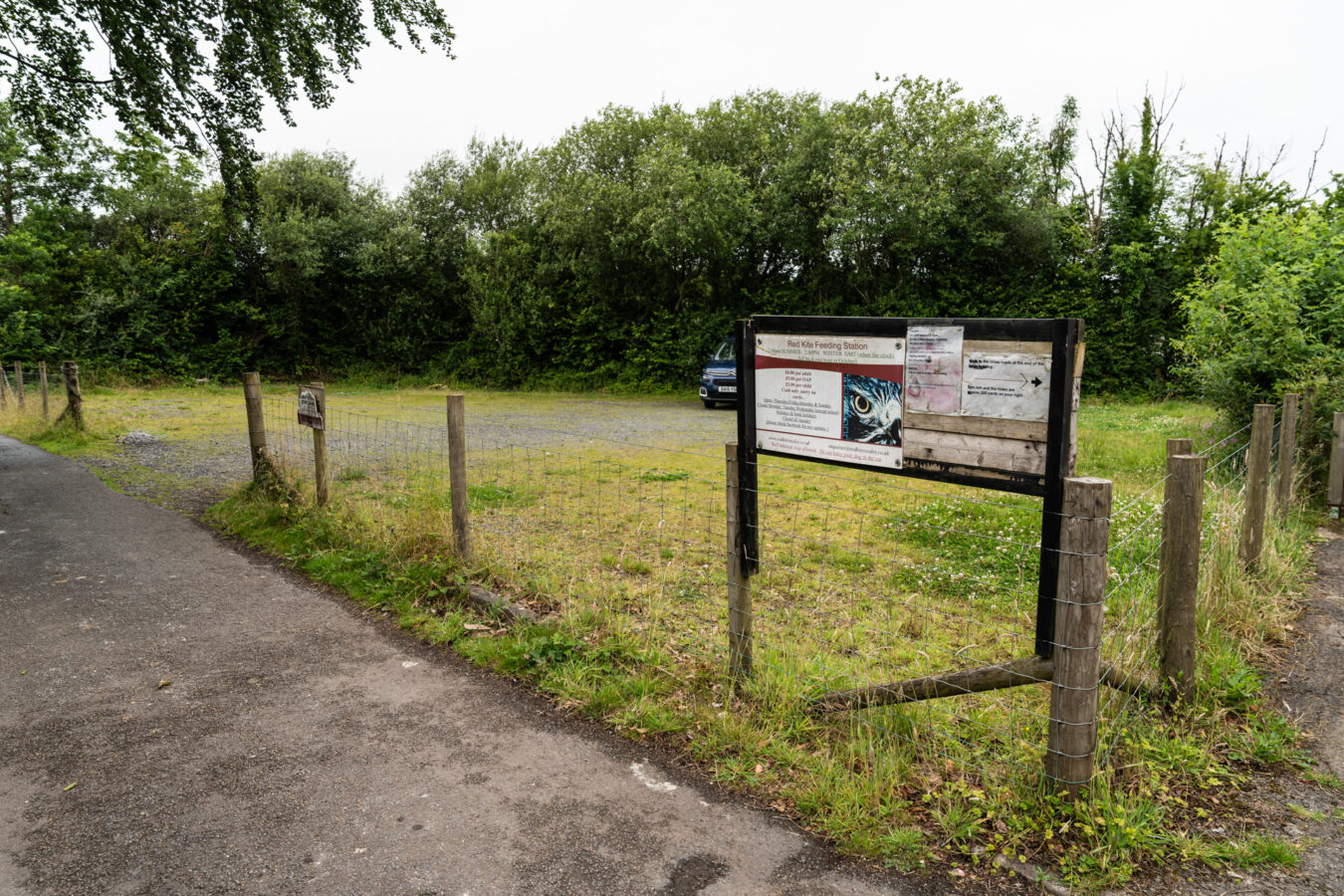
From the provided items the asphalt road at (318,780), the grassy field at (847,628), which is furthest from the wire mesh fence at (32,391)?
the asphalt road at (318,780)

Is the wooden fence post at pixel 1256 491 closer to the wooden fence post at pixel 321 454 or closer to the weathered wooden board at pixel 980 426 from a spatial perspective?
the weathered wooden board at pixel 980 426

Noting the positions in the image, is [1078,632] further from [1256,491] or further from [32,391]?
[32,391]

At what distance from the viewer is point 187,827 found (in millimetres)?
2932

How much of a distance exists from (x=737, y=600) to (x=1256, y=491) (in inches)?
162

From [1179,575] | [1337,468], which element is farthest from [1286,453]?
[1179,575]

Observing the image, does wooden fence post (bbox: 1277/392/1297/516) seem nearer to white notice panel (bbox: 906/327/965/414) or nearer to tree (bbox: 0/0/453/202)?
white notice panel (bbox: 906/327/965/414)

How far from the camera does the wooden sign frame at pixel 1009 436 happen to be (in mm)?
2748

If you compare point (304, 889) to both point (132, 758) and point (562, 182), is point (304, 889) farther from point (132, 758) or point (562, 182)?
point (562, 182)

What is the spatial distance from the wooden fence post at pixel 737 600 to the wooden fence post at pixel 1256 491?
390cm

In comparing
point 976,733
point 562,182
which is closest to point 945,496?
point 976,733

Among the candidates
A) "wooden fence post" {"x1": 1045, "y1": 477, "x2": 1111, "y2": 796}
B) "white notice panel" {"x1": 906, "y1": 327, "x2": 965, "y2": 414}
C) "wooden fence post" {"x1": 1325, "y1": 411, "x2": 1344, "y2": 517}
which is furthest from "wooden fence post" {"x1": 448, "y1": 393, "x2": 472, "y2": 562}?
"wooden fence post" {"x1": 1325, "y1": 411, "x2": 1344, "y2": 517}

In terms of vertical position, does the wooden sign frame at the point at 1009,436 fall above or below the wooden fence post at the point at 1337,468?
above

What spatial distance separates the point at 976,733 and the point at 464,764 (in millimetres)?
2288

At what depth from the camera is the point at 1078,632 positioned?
280cm
